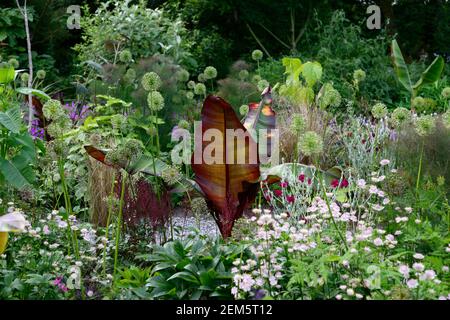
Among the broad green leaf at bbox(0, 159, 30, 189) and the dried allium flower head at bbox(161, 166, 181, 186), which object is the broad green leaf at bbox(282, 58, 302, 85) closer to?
the dried allium flower head at bbox(161, 166, 181, 186)

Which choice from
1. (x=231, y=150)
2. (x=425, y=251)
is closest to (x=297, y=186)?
(x=231, y=150)

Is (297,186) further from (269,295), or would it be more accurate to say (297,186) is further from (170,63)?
(170,63)

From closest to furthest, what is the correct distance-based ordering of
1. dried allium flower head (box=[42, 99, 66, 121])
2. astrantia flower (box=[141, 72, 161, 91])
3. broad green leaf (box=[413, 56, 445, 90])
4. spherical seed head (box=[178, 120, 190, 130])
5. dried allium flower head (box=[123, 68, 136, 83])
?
dried allium flower head (box=[42, 99, 66, 121]), astrantia flower (box=[141, 72, 161, 91]), spherical seed head (box=[178, 120, 190, 130]), broad green leaf (box=[413, 56, 445, 90]), dried allium flower head (box=[123, 68, 136, 83])

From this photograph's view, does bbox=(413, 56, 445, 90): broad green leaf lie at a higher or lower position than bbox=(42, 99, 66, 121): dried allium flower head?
higher

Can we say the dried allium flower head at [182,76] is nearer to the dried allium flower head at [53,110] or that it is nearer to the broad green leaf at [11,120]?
the broad green leaf at [11,120]

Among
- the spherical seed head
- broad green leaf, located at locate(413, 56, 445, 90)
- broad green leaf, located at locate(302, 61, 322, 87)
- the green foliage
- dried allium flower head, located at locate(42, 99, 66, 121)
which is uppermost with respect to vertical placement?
broad green leaf, located at locate(302, 61, 322, 87)

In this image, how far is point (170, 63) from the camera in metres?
7.82

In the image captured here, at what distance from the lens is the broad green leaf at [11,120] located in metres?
4.11

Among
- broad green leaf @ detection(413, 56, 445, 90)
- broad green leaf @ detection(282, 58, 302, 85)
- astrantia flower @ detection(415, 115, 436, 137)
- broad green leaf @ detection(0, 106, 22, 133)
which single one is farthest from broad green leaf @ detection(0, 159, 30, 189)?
broad green leaf @ detection(282, 58, 302, 85)

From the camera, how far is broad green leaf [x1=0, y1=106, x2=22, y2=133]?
13.5 feet

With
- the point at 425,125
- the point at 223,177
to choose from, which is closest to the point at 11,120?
the point at 223,177

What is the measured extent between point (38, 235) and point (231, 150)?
135 centimetres

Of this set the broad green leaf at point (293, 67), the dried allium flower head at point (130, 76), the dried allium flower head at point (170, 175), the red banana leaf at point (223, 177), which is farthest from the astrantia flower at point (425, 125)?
the dried allium flower head at point (130, 76)

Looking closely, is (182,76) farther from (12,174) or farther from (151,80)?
(12,174)
